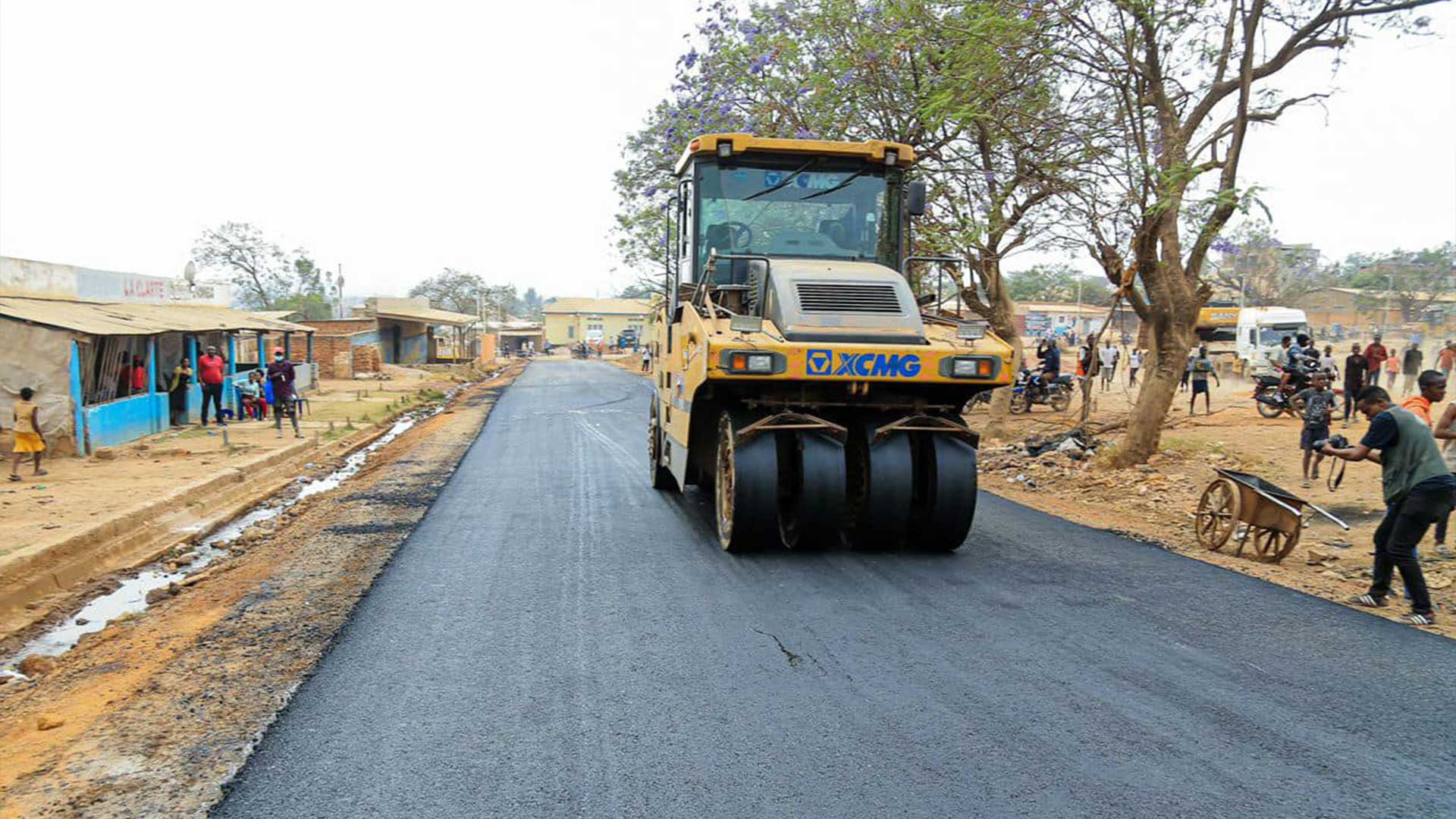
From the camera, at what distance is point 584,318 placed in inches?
4373

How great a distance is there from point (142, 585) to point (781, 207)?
625 centimetres

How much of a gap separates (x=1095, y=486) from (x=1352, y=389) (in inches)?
299

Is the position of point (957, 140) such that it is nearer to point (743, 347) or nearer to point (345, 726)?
point (743, 347)

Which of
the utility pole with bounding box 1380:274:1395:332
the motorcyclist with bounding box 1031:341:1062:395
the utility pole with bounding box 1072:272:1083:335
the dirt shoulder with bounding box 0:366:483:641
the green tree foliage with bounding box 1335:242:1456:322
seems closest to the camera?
the dirt shoulder with bounding box 0:366:483:641

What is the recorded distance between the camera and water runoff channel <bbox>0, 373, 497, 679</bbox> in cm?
633

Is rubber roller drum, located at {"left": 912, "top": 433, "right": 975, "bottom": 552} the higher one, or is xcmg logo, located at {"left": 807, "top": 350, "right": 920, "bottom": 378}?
xcmg logo, located at {"left": 807, "top": 350, "right": 920, "bottom": 378}

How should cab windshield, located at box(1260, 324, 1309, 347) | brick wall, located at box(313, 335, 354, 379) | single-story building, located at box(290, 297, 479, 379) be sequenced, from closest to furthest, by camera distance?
cab windshield, located at box(1260, 324, 1309, 347) < brick wall, located at box(313, 335, 354, 379) < single-story building, located at box(290, 297, 479, 379)

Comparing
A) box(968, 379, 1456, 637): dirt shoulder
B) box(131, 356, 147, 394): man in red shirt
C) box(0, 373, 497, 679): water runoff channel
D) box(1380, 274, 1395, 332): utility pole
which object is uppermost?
box(1380, 274, 1395, 332): utility pole

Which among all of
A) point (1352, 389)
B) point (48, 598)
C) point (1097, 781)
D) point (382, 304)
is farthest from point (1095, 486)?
point (382, 304)

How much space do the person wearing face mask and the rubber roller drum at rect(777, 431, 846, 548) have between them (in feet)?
42.9

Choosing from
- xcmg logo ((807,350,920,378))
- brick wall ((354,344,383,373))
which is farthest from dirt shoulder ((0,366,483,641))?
brick wall ((354,344,383,373))

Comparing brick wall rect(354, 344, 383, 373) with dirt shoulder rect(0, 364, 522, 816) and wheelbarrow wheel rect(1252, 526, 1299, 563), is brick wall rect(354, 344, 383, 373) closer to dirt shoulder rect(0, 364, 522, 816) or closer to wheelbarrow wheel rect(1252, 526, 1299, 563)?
dirt shoulder rect(0, 364, 522, 816)

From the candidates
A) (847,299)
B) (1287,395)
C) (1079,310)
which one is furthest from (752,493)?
(1079,310)

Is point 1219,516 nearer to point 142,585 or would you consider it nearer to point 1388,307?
point 142,585
